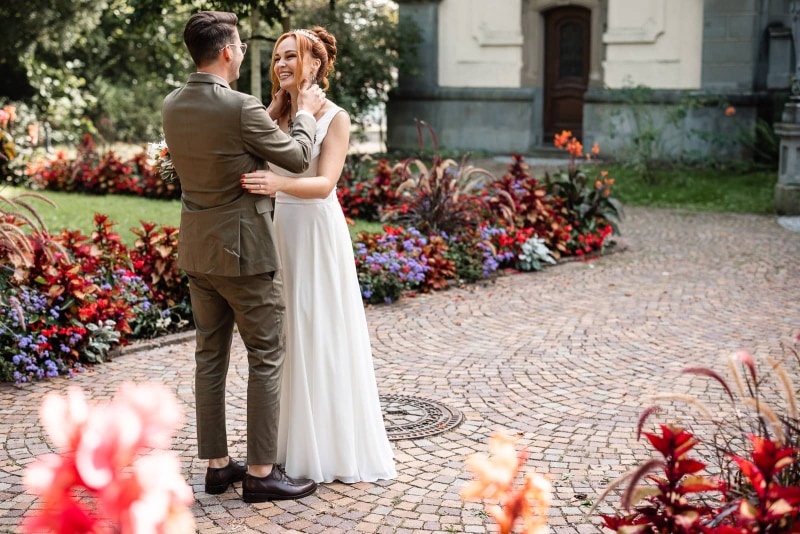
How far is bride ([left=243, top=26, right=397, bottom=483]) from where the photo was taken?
4359 mm

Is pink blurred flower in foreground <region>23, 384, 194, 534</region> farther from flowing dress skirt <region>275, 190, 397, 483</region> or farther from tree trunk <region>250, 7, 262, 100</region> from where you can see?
tree trunk <region>250, 7, 262, 100</region>

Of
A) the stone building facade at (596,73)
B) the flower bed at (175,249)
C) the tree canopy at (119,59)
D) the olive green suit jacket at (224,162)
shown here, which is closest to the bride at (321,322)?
the olive green suit jacket at (224,162)

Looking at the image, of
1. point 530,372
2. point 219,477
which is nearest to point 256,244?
point 219,477

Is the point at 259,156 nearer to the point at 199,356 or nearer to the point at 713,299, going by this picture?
the point at 199,356

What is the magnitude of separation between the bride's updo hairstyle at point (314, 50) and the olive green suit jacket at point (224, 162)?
1.00ft

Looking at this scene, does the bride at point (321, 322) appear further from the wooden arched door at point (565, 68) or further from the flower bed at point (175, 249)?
the wooden arched door at point (565, 68)

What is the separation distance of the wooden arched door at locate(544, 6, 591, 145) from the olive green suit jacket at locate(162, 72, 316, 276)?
58.3 feet

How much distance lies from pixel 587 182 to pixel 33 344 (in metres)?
7.32

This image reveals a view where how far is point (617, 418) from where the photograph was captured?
5.46 metres

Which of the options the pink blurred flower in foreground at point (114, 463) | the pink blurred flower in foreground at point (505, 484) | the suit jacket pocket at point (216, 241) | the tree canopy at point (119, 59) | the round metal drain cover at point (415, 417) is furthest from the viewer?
the tree canopy at point (119, 59)

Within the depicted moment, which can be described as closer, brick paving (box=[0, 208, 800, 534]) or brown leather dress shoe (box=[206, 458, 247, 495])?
brick paving (box=[0, 208, 800, 534])

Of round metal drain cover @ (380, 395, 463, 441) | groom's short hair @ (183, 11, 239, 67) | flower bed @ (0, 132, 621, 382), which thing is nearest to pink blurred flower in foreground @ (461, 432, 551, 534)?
groom's short hair @ (183, 11, 239, 67)

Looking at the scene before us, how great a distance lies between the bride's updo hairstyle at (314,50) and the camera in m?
4.24

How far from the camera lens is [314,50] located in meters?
4.30
